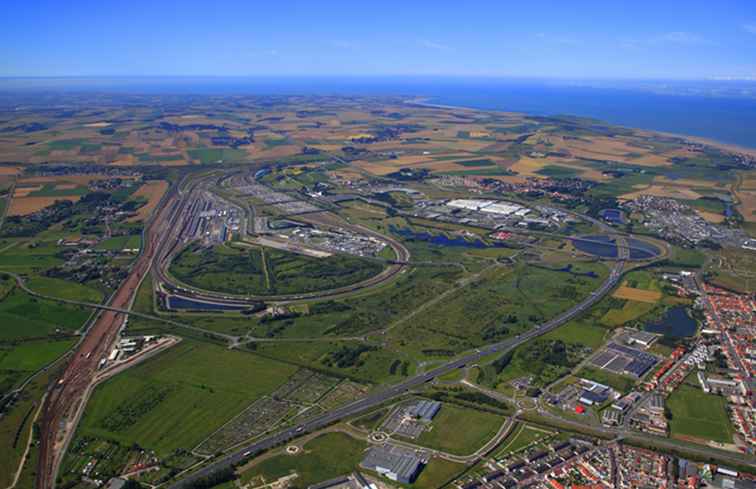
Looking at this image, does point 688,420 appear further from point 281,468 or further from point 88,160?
point 88,160

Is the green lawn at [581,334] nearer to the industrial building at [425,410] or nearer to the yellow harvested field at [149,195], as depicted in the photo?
the industrial building at [425,410]

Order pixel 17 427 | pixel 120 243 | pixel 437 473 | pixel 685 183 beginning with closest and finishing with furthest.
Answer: pixel 437 473 → pixel 17 427 → pixel 120 243 → pixel 685 183

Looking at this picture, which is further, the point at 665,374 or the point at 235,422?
the point at 665,374

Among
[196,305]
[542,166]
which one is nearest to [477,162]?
[542,166]

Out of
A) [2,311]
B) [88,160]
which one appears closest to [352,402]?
[2,311]

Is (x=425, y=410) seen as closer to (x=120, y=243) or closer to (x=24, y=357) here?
(x=24, y=357)

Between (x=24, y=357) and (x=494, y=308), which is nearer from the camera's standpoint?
(x=24, y=357)

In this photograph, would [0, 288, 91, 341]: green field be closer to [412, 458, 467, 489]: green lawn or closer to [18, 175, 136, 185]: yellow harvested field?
[412, 458, 467, 489]: green lawn
